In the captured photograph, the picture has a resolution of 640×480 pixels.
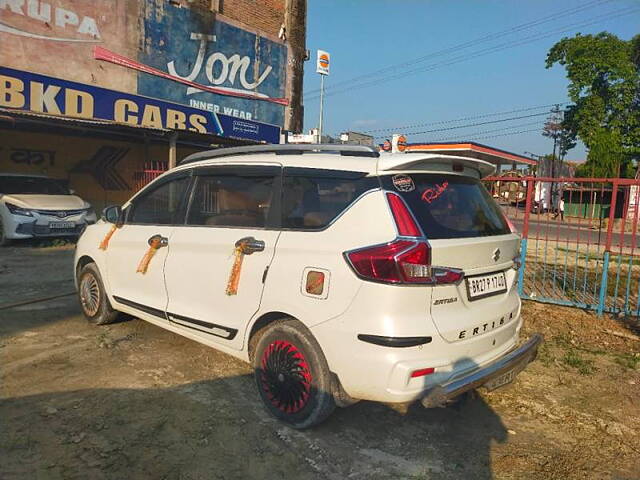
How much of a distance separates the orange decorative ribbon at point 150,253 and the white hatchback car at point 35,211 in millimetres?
7068

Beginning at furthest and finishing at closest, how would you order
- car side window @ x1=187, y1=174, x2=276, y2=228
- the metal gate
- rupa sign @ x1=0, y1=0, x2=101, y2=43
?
rupa sign @ x1=0, y1=0, x2=101, y2=43, the metal gate, car side window @ x1=187, y1=174, x2=276, y2=228

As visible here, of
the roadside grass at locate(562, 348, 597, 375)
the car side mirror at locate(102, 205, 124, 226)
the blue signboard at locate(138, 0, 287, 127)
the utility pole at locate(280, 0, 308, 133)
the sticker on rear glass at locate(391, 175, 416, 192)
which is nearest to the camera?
the sticker on rear glass at locate(391, 175, 416, 192)

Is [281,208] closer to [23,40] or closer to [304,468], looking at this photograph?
[304,468]

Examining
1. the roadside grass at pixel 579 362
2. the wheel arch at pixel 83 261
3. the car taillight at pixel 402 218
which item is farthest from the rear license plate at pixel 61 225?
the roadside grass at pixel 579 362

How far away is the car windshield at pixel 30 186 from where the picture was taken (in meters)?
10.6

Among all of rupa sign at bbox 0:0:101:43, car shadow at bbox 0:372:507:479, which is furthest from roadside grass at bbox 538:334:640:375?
rupa sign at bbox 0:0:101:43

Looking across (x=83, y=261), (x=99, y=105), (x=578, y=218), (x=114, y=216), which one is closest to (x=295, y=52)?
(x=99, y=105)

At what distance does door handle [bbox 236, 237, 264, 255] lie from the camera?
3.27 m

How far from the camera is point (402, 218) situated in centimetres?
277

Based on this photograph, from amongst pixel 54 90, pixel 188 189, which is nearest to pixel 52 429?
pixel 188 189

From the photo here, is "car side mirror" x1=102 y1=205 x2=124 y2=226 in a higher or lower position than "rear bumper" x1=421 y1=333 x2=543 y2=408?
higher

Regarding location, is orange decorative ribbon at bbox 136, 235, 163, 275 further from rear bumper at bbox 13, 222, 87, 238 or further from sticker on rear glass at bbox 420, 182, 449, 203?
rear bumper at bbox 13, 222, 87, 238

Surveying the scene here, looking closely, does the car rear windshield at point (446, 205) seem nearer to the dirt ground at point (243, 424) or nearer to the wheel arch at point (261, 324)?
the wheel arch at point (261, 324)

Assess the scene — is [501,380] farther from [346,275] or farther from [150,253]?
[150,253]
